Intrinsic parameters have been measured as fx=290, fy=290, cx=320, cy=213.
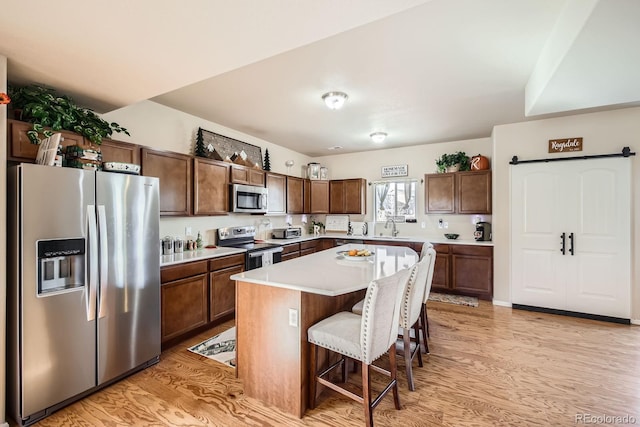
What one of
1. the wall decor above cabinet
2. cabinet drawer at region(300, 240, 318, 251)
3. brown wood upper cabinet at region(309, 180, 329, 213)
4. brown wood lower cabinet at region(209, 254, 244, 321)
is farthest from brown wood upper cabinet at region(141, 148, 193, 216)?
brown wood upper cabinet at region(309, 180, 329, 213)

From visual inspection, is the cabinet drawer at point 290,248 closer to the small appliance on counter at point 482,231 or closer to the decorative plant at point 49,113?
the decorative plant at point 49,113

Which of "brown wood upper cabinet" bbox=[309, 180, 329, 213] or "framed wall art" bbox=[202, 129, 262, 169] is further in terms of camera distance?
"brown wood upper cabinet" bbox=[309, 180, 329, 213]

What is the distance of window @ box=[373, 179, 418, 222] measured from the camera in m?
5.69

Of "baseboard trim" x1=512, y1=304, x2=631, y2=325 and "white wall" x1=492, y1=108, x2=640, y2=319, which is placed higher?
"white wall" x1=492, y1=108, x2=640, y2=319

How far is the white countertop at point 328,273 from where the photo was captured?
1.89 metres

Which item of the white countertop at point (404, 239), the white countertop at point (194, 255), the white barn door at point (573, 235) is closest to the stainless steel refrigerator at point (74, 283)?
the white countertop at point (194, 255)

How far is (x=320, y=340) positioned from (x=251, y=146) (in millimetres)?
3668

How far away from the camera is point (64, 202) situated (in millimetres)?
2018

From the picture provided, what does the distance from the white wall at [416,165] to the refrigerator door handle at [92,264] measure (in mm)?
4749

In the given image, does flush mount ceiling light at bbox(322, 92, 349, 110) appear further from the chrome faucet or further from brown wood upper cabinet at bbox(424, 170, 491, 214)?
the chrome faucet

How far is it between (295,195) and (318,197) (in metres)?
0.68

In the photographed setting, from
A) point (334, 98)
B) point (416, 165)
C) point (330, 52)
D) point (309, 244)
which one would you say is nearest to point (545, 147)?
point (416, 165)

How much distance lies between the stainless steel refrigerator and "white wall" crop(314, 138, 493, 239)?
4.41m

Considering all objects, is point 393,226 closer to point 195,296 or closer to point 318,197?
point 318,197
